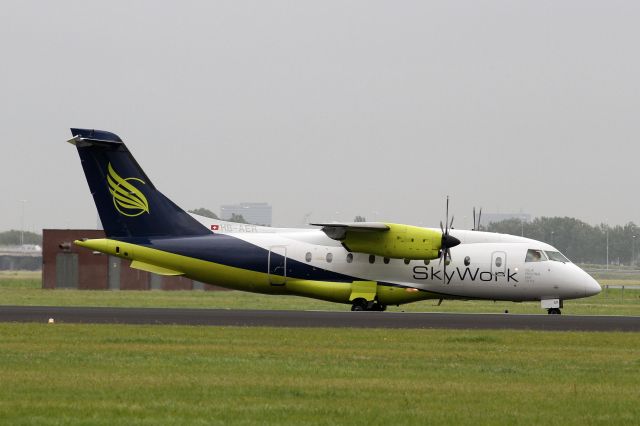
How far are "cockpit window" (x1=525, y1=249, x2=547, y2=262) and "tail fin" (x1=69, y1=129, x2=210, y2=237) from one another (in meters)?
14.2

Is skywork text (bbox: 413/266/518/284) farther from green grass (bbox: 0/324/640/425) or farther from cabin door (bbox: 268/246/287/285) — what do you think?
green grass (bbox: 0/324/640/425)

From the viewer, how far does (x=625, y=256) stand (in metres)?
161

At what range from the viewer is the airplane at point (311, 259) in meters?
42.8

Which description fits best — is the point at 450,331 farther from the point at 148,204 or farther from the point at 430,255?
the point at 148,204

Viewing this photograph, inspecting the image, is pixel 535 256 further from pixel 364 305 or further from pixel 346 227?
pixel 346 227

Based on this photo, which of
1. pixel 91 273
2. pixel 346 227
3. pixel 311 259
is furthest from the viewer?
pixel 91 273

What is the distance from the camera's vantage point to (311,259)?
4344 centimetres

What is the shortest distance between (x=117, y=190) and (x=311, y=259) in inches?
317

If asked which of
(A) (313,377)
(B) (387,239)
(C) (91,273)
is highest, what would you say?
(B) (387,239)

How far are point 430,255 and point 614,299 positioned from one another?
28162mm

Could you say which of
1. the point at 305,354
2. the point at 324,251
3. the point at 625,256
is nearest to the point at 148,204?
the point at 324,251

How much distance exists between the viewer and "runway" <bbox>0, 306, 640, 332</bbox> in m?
34.1

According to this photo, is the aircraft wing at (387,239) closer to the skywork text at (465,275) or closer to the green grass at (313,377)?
the skywork text at (465,275)

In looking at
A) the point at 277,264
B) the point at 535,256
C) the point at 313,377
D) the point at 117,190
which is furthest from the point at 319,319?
the point at 313,377
